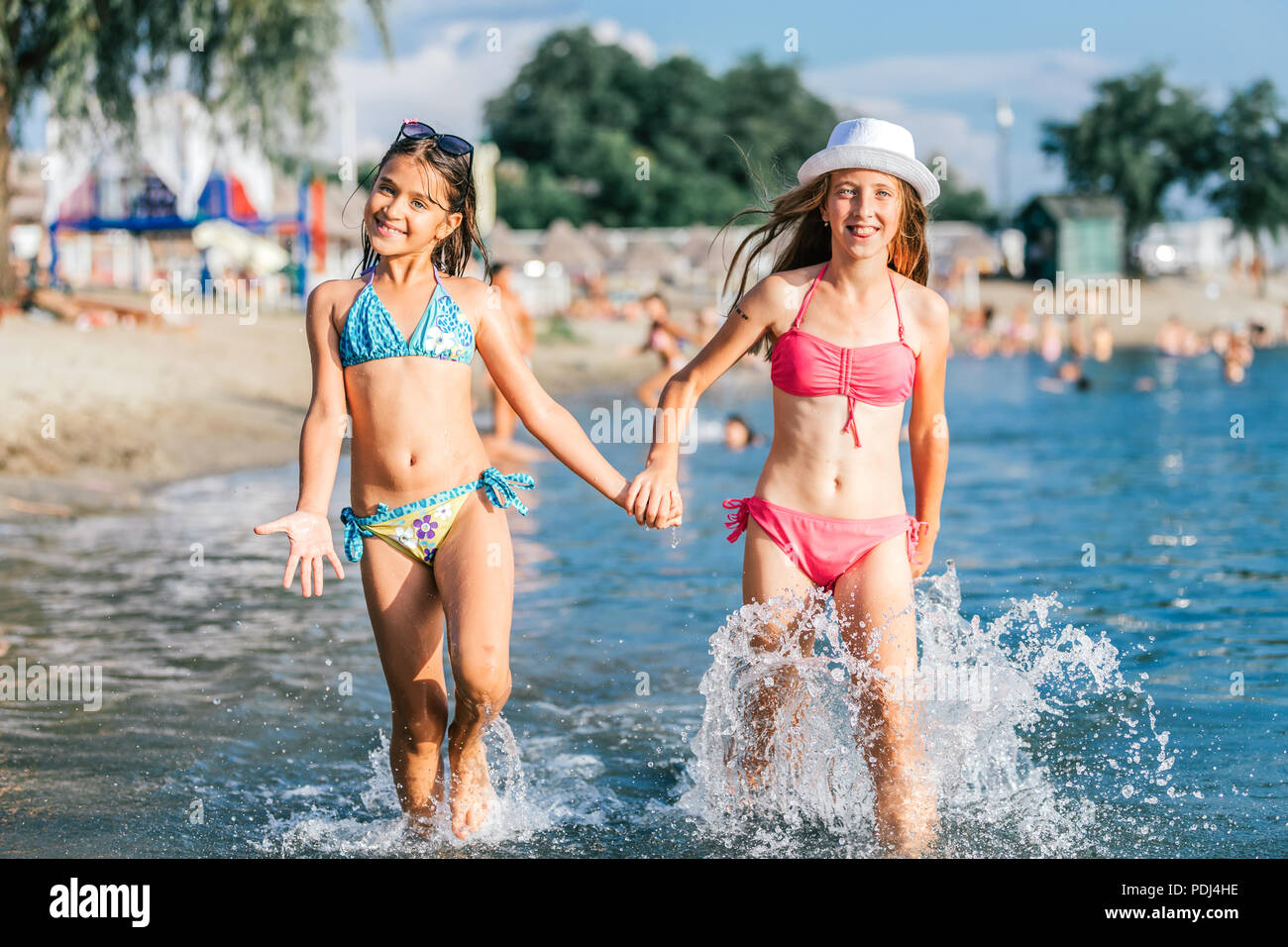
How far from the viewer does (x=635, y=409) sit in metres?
21.5

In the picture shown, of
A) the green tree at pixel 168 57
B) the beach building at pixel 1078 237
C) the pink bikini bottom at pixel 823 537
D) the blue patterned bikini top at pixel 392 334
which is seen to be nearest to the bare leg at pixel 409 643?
the blue patterned bikini top at pixel 392 334

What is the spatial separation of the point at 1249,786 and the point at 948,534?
19.3ft

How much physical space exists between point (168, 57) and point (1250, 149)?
57.8 m

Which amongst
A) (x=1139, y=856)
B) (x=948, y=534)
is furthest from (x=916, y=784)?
(x=948, y=534)

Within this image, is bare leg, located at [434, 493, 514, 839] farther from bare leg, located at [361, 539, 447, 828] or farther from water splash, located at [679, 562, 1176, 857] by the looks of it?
water splash, located at [679, 562, 1176, 857]

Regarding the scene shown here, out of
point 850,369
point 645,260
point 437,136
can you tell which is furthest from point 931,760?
point 645,260

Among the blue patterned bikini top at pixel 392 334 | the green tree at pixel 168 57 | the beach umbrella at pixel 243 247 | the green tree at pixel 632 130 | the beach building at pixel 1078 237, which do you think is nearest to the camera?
the blue patterned bikini top at pixel 392 334

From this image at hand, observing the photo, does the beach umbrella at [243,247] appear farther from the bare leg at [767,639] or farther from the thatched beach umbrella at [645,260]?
the bare leg at [767,639]

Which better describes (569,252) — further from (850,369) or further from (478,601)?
(478,601)

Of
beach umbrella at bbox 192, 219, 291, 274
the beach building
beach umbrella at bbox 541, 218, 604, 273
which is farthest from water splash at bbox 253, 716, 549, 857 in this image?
the beach building

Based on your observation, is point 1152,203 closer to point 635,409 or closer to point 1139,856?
point 635,409

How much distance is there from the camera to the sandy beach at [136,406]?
40.1ft

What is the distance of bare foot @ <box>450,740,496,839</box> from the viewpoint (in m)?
4.62

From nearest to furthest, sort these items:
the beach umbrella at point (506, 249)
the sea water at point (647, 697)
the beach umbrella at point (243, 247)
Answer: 1. the sea water at point (647, 697)
2. the beach umbrella at point (243, 247)
3. the beach umbrella at point (506, 249)
